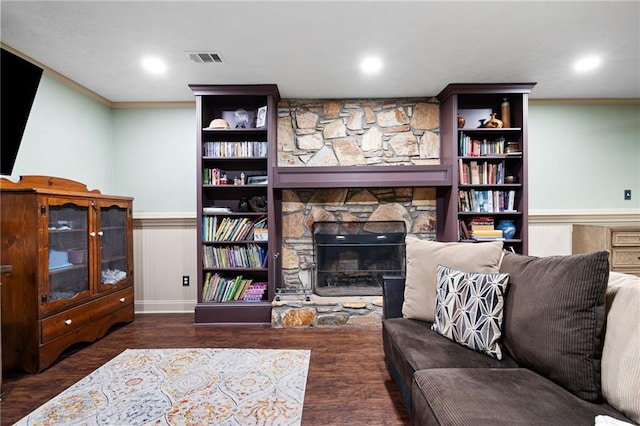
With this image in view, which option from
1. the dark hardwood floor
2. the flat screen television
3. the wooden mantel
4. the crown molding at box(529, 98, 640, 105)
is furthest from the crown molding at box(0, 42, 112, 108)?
the crown molding at box(529, 98, 640, 105)

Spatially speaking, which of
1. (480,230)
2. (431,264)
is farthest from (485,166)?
(431,264)

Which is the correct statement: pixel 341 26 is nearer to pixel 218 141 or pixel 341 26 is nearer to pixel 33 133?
pixel 218 141

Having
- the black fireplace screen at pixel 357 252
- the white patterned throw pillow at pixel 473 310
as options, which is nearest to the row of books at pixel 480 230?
the black fireplace screen at pixel 357 252

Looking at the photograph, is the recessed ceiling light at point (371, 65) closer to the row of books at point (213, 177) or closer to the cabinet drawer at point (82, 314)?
the row of books at point (213, 177)

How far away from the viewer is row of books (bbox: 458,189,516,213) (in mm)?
3143

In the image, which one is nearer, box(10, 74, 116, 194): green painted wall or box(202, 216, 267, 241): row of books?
box(10, 74, 116, 194): green painted wall

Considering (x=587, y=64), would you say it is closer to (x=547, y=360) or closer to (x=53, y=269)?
(x=547, y=360)

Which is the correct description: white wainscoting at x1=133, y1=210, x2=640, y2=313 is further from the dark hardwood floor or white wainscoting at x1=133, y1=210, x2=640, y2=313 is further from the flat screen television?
the flat screen television

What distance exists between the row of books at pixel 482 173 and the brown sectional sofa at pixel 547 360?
1.83m

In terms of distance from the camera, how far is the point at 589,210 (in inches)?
134

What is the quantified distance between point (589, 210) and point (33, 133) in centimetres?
560

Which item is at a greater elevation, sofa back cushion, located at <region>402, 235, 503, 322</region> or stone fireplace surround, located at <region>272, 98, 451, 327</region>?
stone fireplace surround, located at <region>272, 98, 451, 327</region>

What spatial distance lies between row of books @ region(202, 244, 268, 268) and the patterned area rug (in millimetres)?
907

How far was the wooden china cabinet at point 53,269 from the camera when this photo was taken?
2.04 metres
